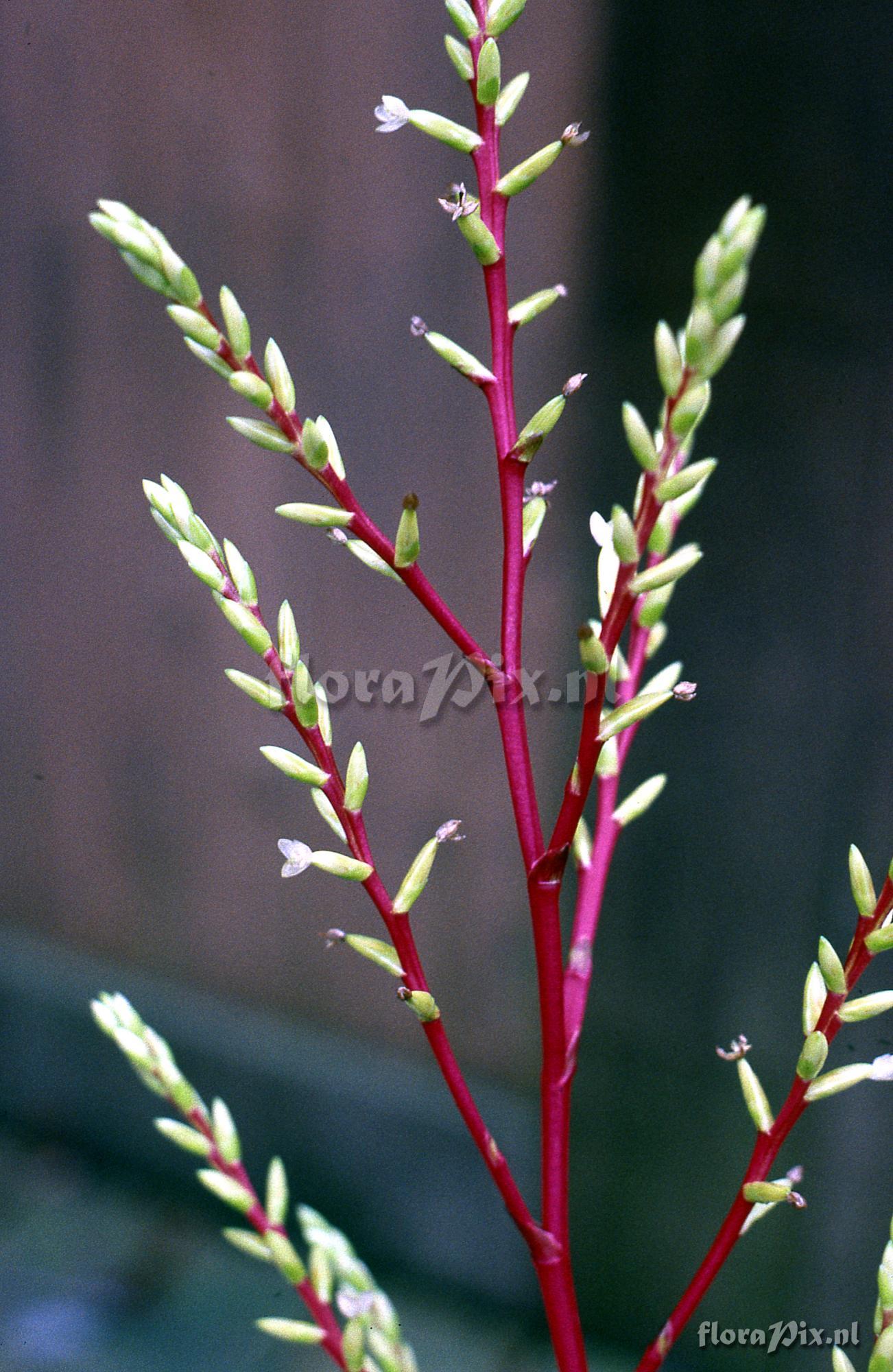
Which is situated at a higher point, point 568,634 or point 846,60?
point 846,60

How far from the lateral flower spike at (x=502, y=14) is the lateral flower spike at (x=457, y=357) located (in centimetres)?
8

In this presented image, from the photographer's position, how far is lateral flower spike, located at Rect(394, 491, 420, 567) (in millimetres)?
250

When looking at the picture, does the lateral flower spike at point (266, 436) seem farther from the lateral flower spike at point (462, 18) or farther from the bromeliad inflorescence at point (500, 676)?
the lateral flower spike at point (462, 18)

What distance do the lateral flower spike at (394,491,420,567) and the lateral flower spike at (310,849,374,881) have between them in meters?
0.08

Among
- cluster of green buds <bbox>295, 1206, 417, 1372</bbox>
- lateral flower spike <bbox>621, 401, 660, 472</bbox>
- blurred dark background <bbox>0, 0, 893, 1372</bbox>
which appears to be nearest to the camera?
lateral flower spike <bbox>621, 401, 660, 472</bbox>

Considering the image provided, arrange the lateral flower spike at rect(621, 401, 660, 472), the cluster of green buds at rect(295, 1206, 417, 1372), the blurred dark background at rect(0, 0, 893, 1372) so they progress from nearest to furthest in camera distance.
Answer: the lateral flower spike at rect(621, 401, 660, 472), the cluster of green buds at rect(295, 1206, 417, 1372), the blurred dark background at rect(0, 0, 893, 1372)

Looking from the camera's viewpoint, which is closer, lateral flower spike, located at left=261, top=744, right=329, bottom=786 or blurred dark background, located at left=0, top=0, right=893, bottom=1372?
lateral flower spike, located at left=261, top=744, right=329, bottom=786

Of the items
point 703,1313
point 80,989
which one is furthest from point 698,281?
point 80,989

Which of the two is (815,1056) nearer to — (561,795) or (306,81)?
(561,795)

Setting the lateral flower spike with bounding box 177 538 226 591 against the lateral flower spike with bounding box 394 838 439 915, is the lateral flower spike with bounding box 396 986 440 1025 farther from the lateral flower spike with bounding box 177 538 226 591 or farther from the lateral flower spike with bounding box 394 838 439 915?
the lateral flower spike with bounding box 177 538 226 591

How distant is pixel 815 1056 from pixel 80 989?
0.76 metres

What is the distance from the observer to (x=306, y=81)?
63 cm

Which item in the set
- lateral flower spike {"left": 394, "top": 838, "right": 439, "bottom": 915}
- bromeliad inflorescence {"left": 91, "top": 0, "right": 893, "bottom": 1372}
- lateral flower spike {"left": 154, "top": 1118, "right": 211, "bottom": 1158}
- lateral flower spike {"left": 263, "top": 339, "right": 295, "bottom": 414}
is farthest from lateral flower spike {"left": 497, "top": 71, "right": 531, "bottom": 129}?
lateral flower spike {"left": 154, "top": 1118, "right": 211, "bottom": 1158}

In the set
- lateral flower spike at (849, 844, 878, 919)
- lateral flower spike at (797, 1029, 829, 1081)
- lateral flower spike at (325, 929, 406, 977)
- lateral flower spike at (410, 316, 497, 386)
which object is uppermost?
lateral flower spike at (410, 316, 497, 386)
